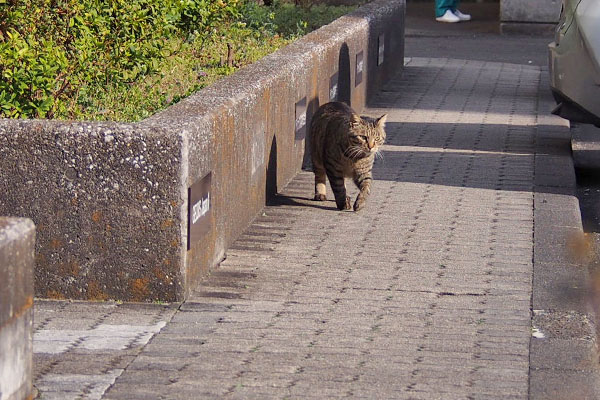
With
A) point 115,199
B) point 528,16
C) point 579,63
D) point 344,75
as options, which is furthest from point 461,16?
point 115,199

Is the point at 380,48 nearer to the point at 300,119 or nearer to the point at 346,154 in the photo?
the point at 300,119

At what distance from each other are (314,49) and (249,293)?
3965mm

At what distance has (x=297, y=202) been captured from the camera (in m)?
8.49

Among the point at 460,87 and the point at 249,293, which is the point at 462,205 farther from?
the point at 460,87

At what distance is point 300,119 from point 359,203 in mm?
1305

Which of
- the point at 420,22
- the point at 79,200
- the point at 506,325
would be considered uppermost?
the point at 79,200

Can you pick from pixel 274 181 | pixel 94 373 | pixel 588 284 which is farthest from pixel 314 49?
pixel 94 373

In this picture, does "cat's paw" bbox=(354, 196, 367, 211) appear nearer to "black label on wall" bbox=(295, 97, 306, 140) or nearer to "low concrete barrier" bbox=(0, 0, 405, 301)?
"black label on wall" bbox=(295, 97, 306, 140)

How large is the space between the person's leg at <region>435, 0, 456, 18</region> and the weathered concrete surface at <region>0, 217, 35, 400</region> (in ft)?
60.8

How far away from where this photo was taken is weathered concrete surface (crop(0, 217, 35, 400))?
4.07 m

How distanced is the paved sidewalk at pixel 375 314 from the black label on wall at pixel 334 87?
1.38 metres

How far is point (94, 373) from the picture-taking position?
495 cm

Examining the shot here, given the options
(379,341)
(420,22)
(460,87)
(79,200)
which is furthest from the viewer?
(420,22)

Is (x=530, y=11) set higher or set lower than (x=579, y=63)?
lower
